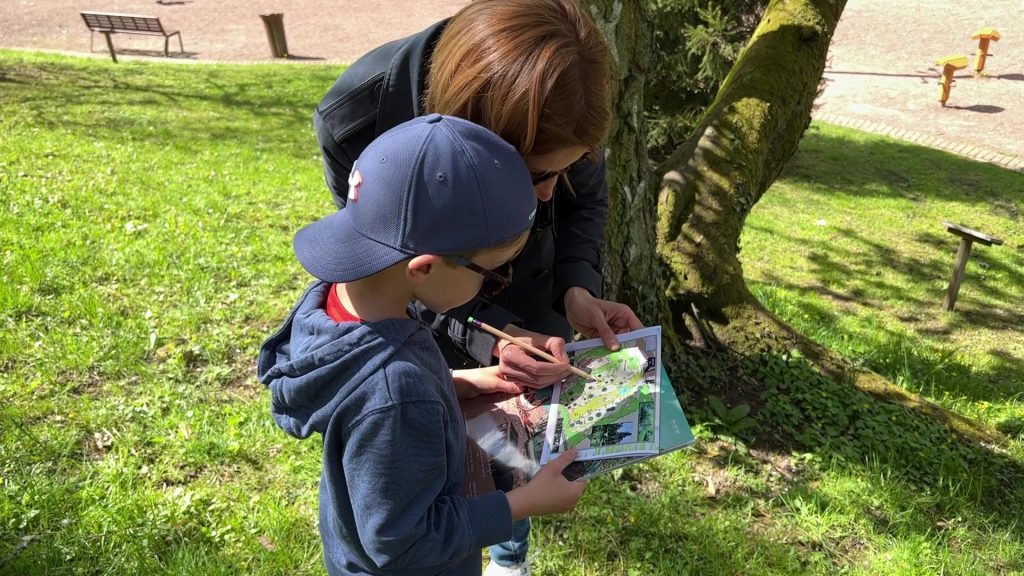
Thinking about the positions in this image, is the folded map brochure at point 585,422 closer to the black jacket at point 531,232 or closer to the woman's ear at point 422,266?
the black jacket at point 531,232

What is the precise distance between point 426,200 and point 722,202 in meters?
2.87

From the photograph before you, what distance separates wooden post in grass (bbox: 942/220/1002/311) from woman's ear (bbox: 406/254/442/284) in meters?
6.13

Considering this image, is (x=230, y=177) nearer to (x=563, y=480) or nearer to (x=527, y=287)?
(x=527, y=287)

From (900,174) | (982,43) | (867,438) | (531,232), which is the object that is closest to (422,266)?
(531,232)

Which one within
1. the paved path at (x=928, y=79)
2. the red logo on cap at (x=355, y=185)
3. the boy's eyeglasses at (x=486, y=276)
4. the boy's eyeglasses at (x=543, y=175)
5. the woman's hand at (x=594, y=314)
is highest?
the red logo on cap at (x=355, y=185)

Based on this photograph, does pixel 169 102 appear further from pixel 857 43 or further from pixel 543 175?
pixel 857 43

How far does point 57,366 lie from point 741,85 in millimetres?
3803

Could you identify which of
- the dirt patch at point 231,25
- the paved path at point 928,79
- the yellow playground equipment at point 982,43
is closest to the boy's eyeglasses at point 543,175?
the paved path at point 928,79

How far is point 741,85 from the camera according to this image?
4.13 metres

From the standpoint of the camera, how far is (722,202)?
3.85 metres

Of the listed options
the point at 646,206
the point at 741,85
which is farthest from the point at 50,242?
the point at 741,85

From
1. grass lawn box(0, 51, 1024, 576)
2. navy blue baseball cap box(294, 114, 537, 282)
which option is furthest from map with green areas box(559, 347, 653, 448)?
grass lawn box(0, 51, 1024, 576)

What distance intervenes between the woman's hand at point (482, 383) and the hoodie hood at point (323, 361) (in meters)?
0.50

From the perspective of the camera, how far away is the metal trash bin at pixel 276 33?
14.9 metres
